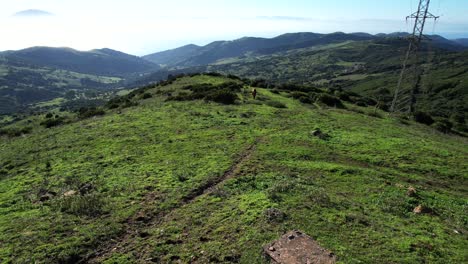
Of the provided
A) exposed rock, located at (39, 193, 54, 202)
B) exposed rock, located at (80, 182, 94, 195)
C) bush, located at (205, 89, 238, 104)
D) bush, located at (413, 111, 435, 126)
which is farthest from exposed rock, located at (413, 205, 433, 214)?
bush, located at (413, 111, 435, 126)

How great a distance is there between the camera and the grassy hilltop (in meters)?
12.9

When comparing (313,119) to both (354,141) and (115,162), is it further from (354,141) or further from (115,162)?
(115,162)

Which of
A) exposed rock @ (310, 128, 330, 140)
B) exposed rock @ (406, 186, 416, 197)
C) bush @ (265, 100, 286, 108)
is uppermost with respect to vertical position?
exposed rock @ (406, 186, 416, 197)

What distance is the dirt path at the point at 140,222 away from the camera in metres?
12.9

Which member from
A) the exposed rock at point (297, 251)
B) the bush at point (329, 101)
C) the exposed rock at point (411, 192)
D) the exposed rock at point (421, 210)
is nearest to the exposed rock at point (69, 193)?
the exposed rock at point (297, 251)

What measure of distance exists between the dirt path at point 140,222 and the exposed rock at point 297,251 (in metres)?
5.51

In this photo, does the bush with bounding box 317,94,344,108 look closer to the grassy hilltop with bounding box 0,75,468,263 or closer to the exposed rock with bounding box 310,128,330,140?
the grassy hilltop with bounding box 0,75,468,263

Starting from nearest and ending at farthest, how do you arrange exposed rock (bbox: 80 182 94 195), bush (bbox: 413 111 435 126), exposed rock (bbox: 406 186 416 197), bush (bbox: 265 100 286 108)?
1. exposed rock (bbox: 406 186 416 197)
2. exposed rock (bbox: 80 182 94 195)
3. bush (bbox: 265 100 286 108)
4. bush (bbox: 413 111 435 126)

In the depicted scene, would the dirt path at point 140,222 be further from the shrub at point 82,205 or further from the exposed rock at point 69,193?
the exposed rock at point 69,193

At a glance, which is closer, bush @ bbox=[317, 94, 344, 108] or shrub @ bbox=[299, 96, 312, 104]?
shrub @ bbox=[299, 96, 312, 104]

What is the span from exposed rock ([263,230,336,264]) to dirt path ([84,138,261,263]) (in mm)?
5515

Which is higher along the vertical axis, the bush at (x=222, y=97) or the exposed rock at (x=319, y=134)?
the exposed rock at (x=319, y=134)

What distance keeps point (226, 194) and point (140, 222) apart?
4479 millimetres

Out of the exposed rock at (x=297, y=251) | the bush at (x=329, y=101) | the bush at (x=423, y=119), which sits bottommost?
the bush at (x=423, y=119)
